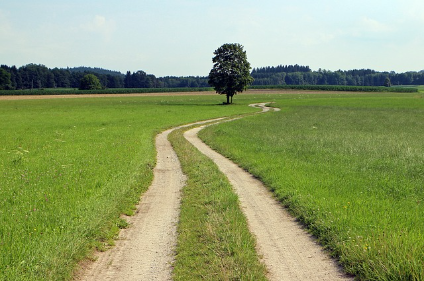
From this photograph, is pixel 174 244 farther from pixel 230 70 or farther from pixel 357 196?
pixel 230 70

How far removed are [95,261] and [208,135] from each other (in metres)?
23.9

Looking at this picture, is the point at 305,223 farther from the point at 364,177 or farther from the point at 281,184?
the point at 364,177

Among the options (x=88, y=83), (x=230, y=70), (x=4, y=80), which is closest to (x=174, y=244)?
(x=230, y=70)

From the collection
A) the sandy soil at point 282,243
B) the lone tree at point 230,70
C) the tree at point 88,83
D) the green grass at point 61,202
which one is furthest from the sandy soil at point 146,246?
the tree at point 88,83

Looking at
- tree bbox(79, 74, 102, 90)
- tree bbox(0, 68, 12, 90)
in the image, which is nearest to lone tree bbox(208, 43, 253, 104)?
tree bbox(79, 74, 102, 90)

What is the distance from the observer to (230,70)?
87500 mm

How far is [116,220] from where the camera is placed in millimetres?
10484

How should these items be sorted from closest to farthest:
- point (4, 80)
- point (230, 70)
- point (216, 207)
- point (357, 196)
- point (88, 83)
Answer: point (216, 207), point (357, 196), point (230, 70), point (4, 80), point (88, 83)

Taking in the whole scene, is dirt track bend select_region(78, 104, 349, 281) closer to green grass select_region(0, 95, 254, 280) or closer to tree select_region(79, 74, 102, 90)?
green grass select_region(0, 95, 254, 280)

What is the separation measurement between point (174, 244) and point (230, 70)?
8103 centimetres

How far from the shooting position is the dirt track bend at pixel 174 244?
24.2 ft

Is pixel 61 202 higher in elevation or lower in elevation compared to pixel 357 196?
higher

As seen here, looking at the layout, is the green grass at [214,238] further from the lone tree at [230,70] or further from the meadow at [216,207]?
the lone tree at [230,70]

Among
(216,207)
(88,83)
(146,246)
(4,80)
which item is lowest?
(146,246)
